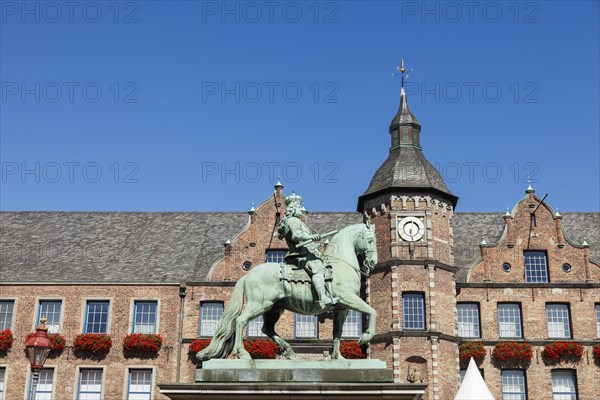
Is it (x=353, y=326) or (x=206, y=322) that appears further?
(x=206, y=322)

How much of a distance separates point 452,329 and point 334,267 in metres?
22.2

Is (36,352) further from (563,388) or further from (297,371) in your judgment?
(563,388)

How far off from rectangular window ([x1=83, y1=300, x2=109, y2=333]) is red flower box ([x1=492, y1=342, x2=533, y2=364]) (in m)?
17.4

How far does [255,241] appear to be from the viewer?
127 feet

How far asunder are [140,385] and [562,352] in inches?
726

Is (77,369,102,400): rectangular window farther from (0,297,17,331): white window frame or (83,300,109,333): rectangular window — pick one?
(0,297,17,331): white window frame

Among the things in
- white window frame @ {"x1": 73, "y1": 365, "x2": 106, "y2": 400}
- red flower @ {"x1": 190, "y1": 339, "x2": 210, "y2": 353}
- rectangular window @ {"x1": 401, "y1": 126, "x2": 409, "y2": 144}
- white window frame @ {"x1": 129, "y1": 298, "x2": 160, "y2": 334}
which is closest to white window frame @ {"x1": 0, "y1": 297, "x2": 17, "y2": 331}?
white window frame @ {"x1": 73, "y1": 365, "x2": 106, "y2": 400}

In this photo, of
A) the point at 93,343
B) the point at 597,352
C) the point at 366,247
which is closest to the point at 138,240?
the point at 93,343

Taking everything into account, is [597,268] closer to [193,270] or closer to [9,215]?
[193,270]

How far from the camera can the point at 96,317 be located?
37469 millimetres

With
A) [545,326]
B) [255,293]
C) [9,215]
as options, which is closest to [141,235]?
[9,215]

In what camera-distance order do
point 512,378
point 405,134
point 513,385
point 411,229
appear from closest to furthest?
1. point 513,385
2. point 512,378
3. point 411,229
4. point 405,134

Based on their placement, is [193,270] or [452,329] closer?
[452,329]

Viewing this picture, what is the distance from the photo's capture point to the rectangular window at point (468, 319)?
36.9 meters
